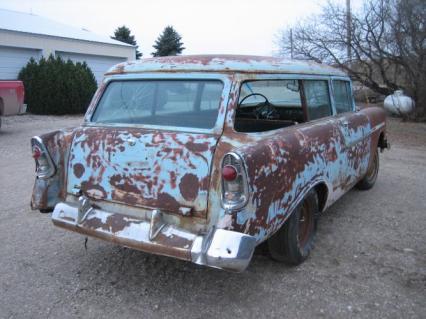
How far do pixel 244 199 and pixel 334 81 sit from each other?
2416 millimetres

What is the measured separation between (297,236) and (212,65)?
1485mm

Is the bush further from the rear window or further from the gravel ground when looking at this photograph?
the rear window

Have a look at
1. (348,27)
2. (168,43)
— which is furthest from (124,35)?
(348,27)

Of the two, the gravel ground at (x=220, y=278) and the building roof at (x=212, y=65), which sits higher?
the building roof at (x=212, y=65)

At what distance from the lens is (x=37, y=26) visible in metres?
18.8

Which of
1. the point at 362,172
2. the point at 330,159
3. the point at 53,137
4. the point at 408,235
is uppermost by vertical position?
the point at 53,137

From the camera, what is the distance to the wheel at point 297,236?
3.33 metres

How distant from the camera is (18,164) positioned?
7379 mm

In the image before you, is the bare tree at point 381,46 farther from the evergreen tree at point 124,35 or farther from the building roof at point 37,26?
the evergreen tree at point 124,35

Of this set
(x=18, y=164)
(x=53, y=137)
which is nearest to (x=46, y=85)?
(x=18, y=164)

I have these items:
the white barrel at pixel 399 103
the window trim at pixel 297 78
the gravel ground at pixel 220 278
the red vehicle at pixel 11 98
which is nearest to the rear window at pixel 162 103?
the window trim at pixel 297 78

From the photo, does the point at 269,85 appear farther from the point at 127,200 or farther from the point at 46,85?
the point at 46,85

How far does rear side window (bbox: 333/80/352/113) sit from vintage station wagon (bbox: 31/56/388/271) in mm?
634

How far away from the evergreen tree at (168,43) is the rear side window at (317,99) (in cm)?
3163
